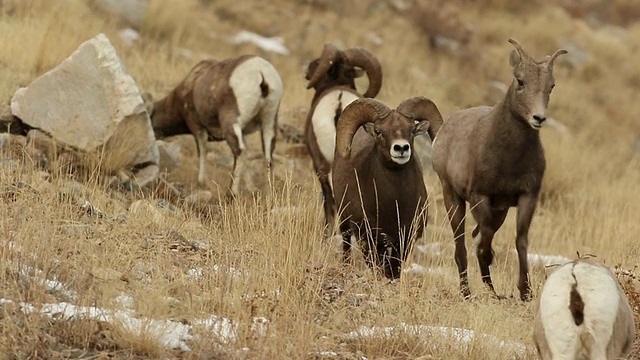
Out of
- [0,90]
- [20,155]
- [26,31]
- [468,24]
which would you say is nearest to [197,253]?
[20,155]

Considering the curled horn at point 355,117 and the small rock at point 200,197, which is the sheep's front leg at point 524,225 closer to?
the curled horn at point 355,117

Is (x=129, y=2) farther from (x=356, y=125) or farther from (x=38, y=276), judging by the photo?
(x=38, y=276)

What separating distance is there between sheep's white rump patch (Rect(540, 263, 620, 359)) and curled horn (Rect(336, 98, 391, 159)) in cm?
375

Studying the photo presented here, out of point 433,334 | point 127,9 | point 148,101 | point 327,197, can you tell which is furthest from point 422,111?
point 127,9

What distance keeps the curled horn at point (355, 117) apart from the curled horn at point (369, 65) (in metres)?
3.04

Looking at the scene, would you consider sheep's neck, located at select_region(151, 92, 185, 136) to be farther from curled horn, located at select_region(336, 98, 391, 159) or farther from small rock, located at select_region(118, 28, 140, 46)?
curled horn, located at select_region(336, 98, 391, 159)

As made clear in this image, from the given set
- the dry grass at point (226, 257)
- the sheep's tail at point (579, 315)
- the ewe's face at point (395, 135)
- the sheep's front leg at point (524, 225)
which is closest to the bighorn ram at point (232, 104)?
the dry grass at point (226, 257)

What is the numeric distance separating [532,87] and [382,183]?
145 cm

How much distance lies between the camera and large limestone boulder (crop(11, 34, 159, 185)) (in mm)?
12562

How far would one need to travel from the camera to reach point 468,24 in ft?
92.3

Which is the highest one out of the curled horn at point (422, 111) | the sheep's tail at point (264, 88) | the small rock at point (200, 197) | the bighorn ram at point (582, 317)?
the curled horn at point (422, 111)

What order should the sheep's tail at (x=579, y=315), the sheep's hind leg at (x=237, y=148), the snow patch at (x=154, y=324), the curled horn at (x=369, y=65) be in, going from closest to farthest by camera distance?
1. the sheep's tail at (x=579, y=315)
2. the snow patch at (x=154, y=324)
3. the curled horn at (x=369, y=65)
4. the sheep's hind leg at (x=237, y=148)

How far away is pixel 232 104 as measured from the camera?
1395 centimetres

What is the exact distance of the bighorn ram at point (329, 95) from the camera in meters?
12.3
